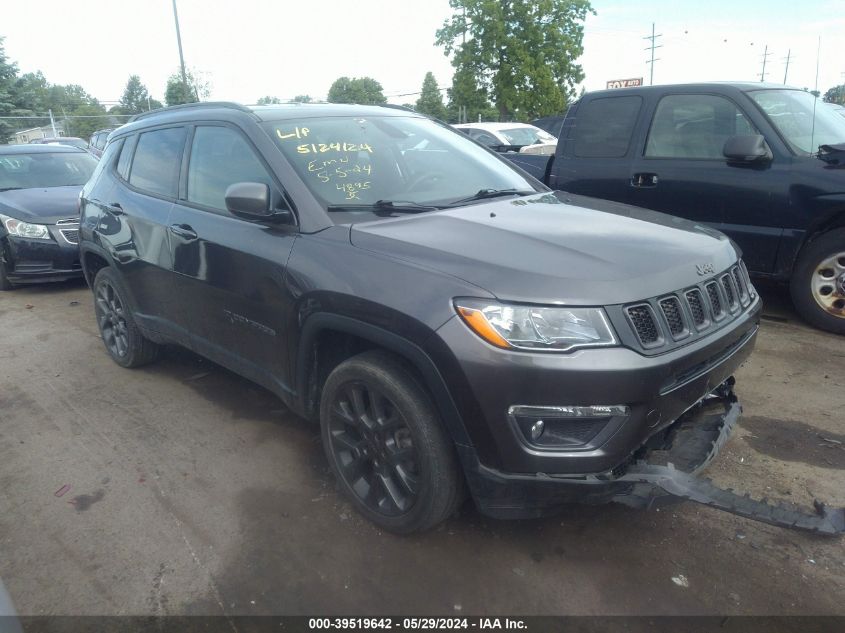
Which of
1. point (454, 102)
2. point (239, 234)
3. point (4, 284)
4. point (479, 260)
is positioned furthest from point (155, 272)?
point (454, 102)

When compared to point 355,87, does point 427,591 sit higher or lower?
lower

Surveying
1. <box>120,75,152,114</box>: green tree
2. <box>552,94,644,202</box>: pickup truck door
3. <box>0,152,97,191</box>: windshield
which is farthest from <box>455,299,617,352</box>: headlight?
<box>120,75,152,114</box>: green tree

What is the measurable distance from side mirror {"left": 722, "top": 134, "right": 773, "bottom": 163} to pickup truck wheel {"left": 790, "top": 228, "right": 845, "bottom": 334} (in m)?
0.75

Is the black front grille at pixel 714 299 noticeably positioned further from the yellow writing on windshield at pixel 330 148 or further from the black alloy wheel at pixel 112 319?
the black alloy wheel at pixel 112 319

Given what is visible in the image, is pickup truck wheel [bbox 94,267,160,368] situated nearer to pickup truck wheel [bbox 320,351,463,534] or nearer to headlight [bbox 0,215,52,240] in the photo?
pickup truck wheel [bbox 320,351,463,534]

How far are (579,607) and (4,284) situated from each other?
7.86 meters

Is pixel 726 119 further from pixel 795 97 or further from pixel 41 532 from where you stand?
pixel 41 532

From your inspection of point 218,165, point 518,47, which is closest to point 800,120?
point 218,165

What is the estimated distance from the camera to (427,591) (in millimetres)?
2557

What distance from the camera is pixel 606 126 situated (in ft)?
19.5

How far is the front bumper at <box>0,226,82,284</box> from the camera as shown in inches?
292

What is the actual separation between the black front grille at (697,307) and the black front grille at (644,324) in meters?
0.30

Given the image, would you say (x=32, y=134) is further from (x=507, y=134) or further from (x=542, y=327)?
(x=542, y=327)

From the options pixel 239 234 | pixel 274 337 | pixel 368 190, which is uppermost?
pixel 368 190
